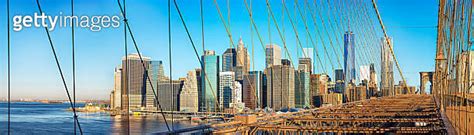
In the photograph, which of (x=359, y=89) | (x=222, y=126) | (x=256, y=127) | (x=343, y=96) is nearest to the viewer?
(x=222, y=126)

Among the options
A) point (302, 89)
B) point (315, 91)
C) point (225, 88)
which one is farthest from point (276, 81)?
point (315, 91)

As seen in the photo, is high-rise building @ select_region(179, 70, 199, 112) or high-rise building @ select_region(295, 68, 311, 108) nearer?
high-rise building @ select_region(295, 68, 311, 108)

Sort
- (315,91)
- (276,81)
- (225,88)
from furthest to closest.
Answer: (315,91)
(225,88)
(276,81)

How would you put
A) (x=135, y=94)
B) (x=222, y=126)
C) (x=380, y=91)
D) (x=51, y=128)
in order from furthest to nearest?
(x=135, y=94) < (x=380, y=91) < (x=51, y=128) < (x=222, y=126)

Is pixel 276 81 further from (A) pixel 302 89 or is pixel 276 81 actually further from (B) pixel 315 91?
(B) pixel 315 91

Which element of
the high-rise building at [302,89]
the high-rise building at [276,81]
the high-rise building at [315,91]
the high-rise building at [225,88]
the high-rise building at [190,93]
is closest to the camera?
the high-rise building at [276,81]

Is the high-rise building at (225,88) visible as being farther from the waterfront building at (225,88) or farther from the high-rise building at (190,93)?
the high-rise building at (190,93)

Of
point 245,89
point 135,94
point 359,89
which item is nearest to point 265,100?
point 245,89

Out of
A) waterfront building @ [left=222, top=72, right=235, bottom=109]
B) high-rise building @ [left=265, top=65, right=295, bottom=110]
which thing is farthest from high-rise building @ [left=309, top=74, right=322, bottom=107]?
high-rise building @ [left=265, top=65, right=295, bottom=110]

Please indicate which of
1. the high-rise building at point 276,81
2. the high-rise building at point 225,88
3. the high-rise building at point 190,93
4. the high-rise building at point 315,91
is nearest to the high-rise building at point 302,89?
the high-rise building at point 315,91

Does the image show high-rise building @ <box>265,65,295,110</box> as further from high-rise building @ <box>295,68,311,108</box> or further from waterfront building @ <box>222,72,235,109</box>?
high-rise building @ <box>295,68,311,108</box>

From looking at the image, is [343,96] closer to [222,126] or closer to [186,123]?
[186,123]
